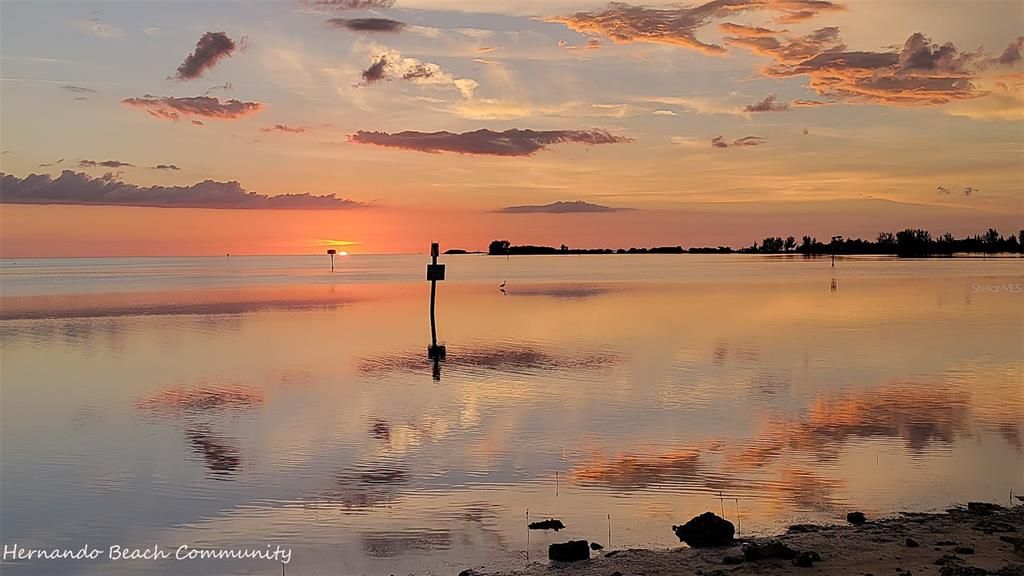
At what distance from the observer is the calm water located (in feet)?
33.9

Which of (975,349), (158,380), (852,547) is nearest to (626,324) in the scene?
(975,349)

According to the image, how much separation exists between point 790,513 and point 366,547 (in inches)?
203

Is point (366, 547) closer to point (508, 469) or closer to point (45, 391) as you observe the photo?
point (508, 469)

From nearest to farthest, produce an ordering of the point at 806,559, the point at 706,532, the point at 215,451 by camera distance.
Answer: the point at 806,559 < the point at 706,532 < the point at 215,451

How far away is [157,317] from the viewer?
43.0 meters

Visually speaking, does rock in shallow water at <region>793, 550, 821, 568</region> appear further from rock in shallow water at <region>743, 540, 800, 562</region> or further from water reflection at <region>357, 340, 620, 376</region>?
water reflection at <region>357, 340, 620, 376</region>

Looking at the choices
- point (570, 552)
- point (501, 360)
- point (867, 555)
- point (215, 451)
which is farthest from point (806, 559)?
point (501, 360)

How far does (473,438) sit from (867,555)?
296 inches

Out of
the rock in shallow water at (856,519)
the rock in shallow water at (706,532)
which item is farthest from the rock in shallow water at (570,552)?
the rock in shallow water at (856,519)

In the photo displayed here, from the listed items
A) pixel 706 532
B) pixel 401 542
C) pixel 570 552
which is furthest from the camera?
pixel 401 542

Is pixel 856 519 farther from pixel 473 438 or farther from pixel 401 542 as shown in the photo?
pixel 473 438

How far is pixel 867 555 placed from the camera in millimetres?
8680

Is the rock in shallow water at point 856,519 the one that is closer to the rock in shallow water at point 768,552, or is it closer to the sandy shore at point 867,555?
the sandy shore at point 867,555

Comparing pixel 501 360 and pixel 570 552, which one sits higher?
pixel 570 552
